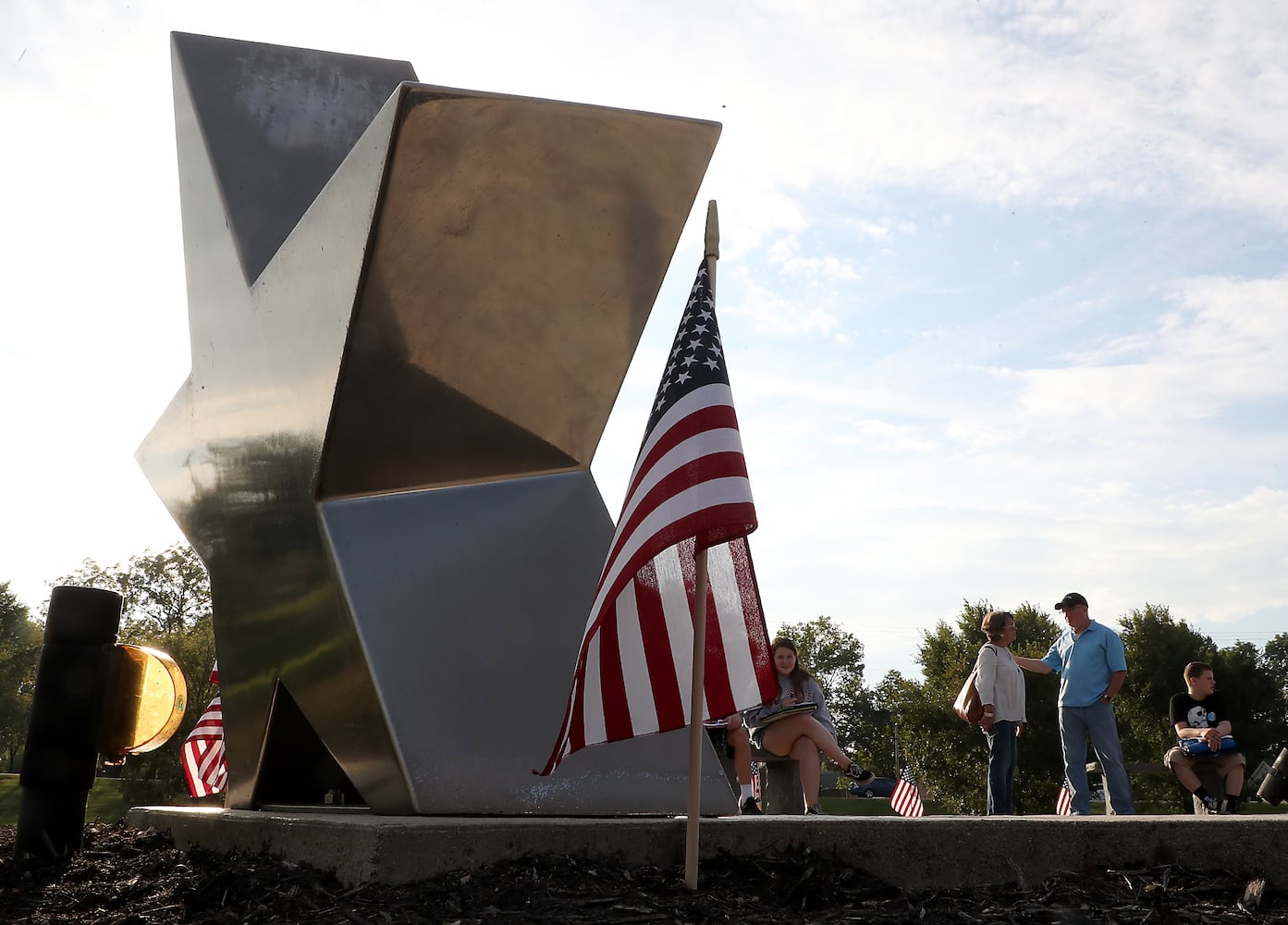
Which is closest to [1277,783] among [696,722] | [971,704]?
[696,722]

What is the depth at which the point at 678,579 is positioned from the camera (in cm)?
478

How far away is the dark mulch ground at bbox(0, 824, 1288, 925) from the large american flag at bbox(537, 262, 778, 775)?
21.4 inches

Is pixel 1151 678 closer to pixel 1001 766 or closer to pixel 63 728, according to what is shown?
pixel 1001 766

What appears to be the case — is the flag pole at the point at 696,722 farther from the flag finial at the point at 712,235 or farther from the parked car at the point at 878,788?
the parked car at the point at 878,788

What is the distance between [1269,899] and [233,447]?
5.86 meters

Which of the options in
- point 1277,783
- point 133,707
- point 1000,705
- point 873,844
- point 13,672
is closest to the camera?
point 873,844

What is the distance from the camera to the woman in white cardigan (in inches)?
340

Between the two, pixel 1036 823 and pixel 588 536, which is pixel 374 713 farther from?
pixel 1036 823

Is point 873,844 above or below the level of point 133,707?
below

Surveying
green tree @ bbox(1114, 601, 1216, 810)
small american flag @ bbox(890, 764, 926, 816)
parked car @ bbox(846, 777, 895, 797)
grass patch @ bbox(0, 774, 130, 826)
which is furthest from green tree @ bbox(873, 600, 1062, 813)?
parked car @ bbox(846, 777, 895, 797)

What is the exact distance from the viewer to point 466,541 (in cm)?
593

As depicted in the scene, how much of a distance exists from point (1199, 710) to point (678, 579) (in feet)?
21.8

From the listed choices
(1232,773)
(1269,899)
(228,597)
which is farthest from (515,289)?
(1232,773)

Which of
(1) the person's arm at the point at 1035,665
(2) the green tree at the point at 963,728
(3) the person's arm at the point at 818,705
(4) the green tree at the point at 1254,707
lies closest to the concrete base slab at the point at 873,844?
(3) the person's arm at the point at 818,705
